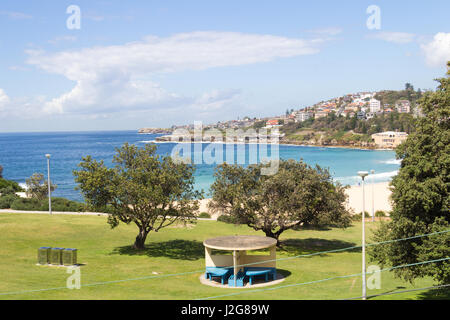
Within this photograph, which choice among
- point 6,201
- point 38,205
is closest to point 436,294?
point 38,205

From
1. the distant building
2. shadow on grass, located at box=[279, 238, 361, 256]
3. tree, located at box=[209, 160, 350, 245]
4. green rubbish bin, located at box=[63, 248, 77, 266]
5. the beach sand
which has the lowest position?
the beach sand

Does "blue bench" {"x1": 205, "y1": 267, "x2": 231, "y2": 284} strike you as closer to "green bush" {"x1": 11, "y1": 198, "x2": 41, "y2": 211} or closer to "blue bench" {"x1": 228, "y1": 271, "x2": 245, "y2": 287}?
"blue bench" {"x1": 228, "y1": 271, "x2": 245, "y2": 287}

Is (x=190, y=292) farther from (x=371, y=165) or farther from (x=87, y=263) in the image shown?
(x=371, y=165)

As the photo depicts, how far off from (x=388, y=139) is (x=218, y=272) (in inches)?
6879

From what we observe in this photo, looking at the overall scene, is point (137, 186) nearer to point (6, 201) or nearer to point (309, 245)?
point (309, 245)

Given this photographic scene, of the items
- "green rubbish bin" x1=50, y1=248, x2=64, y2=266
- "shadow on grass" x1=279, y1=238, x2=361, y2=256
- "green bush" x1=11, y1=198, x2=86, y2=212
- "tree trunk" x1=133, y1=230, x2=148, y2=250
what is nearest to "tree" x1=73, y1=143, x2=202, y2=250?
"tree trunk" x1=133, y1=230, x2=148, y2=250

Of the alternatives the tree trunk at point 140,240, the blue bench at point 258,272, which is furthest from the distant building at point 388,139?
the blue bench at point 258,272

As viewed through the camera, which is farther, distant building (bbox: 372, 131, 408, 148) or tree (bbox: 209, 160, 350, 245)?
distant building (bbox: 372, 131, 408, 148)

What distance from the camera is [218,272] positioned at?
19.2 m

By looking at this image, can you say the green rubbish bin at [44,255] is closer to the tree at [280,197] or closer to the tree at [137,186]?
the tree at [137,186]

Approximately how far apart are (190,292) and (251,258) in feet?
17.0

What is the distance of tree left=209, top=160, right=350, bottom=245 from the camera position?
88.1 ft

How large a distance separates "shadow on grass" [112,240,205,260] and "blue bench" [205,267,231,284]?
4.91 m
